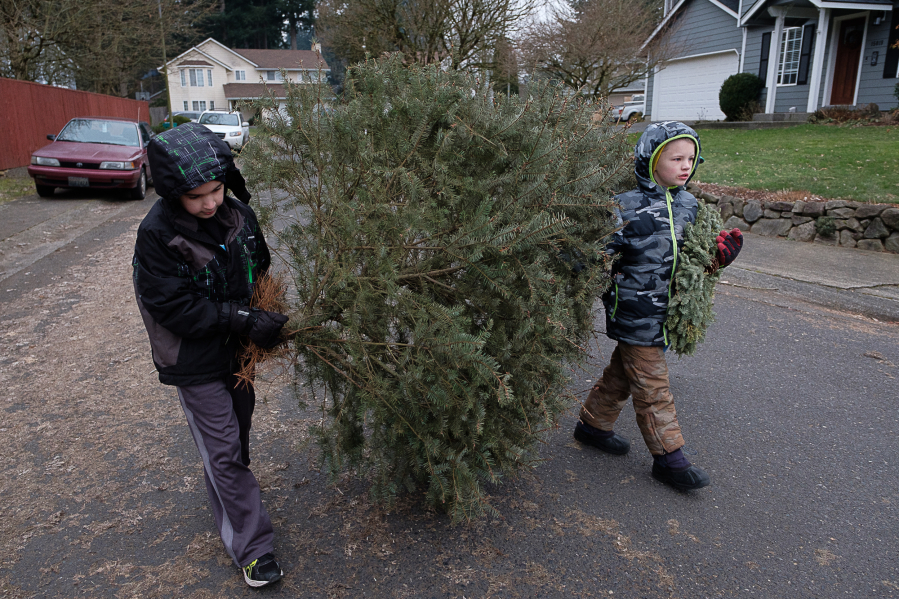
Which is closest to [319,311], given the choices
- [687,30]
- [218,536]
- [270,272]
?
[270,272]

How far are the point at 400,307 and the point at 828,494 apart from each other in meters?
2.51

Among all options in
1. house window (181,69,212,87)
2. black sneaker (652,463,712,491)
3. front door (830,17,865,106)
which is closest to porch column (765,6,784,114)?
front door (830,17,865,106)

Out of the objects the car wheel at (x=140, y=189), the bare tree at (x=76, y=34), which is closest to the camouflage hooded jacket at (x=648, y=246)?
the car wheel at (x=140, y=189)

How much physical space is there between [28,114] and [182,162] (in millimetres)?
17791

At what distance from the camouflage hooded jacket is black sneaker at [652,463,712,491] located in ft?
2.16

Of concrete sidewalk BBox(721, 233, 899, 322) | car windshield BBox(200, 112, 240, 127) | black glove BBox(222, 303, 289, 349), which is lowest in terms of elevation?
concrete sidewalk BBox(721, 233, 899, 322)

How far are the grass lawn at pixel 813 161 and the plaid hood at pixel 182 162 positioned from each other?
9599 millimetres

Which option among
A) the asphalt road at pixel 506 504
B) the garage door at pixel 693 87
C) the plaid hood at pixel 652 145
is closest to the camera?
the asphalt road at pixel 506 504

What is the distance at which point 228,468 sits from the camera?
2.63 m

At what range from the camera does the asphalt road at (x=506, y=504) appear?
107 inches

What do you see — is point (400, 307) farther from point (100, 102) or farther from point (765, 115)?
point (100, 102)

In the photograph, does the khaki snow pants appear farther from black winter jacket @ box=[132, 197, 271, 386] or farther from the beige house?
the beige house

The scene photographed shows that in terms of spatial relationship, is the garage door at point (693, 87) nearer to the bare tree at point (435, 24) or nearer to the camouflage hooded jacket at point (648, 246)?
the bare tree at point (435, 24)

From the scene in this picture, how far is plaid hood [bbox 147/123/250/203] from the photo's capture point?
2.40 metres
